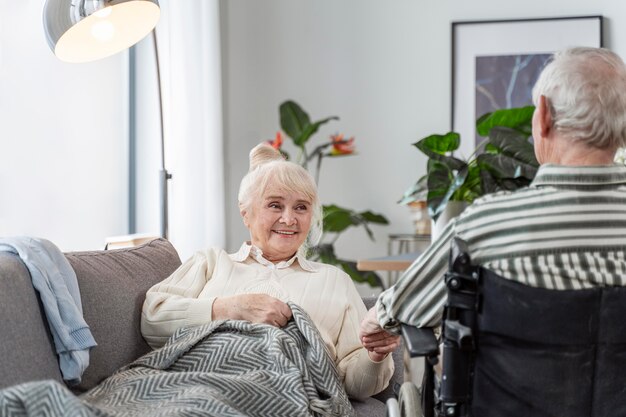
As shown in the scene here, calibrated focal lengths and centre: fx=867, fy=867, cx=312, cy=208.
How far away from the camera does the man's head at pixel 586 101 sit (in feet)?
5.04

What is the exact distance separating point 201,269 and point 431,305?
948mm

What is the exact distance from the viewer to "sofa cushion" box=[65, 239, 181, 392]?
2.01 m

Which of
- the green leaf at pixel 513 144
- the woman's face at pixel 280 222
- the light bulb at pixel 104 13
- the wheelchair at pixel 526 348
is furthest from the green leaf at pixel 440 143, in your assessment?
the wheelchair at pixel 526 348

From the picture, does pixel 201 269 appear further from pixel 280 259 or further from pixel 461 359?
pixel 461 359

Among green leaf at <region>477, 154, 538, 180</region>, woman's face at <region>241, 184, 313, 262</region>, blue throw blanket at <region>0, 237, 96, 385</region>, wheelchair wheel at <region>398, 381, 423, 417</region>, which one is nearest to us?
wheelchair wheel at <region>398, 381, 423, 417</region>

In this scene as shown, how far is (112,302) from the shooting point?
2104 millimetres

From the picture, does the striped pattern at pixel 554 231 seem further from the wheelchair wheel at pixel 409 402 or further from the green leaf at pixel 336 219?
the green leaf at pixel 336 219

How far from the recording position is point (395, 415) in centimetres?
171

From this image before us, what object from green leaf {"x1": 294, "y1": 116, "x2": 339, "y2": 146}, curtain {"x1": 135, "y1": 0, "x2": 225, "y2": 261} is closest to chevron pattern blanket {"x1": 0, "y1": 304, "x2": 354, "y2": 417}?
curtain {"x1": 135, "y1": 0, "x2": 225, "y2": 261}

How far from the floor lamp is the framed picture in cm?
297

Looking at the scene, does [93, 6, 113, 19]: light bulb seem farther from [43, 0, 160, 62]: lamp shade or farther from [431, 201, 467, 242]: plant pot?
[431, 201, 467, 242]: plant pot

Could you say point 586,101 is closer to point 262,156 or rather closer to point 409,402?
point 409,402

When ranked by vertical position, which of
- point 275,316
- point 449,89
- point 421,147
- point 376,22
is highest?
point 376,22

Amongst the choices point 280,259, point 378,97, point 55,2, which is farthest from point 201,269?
point 378,97
